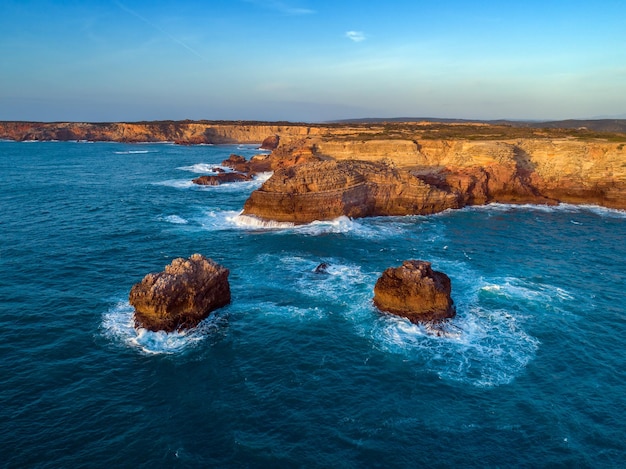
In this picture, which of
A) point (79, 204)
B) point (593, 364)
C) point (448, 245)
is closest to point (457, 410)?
point (593, 364)

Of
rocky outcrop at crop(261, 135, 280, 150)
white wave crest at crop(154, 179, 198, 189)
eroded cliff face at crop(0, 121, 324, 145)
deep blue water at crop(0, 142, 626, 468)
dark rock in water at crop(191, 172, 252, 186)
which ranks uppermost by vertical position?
eroded cliff face at crop(0, 121, 324, 145)

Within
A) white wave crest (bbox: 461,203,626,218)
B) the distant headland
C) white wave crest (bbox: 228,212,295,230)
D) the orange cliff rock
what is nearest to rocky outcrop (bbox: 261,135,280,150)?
the distant headland

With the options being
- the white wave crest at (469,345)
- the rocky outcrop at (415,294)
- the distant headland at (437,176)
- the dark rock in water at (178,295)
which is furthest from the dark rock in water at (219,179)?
the white wave crest at (469,345)

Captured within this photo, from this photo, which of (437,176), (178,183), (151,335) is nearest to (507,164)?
(437,176)

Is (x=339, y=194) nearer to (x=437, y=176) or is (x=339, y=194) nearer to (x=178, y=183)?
(x=437, y=176)

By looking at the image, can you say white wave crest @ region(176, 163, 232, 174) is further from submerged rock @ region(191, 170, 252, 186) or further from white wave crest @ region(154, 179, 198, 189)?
white wave crest @ region(154, 179, 198, 189)

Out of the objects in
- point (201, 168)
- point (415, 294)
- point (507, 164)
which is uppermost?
point (507, 164)

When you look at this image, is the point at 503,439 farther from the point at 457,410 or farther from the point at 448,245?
the point at 448,245
